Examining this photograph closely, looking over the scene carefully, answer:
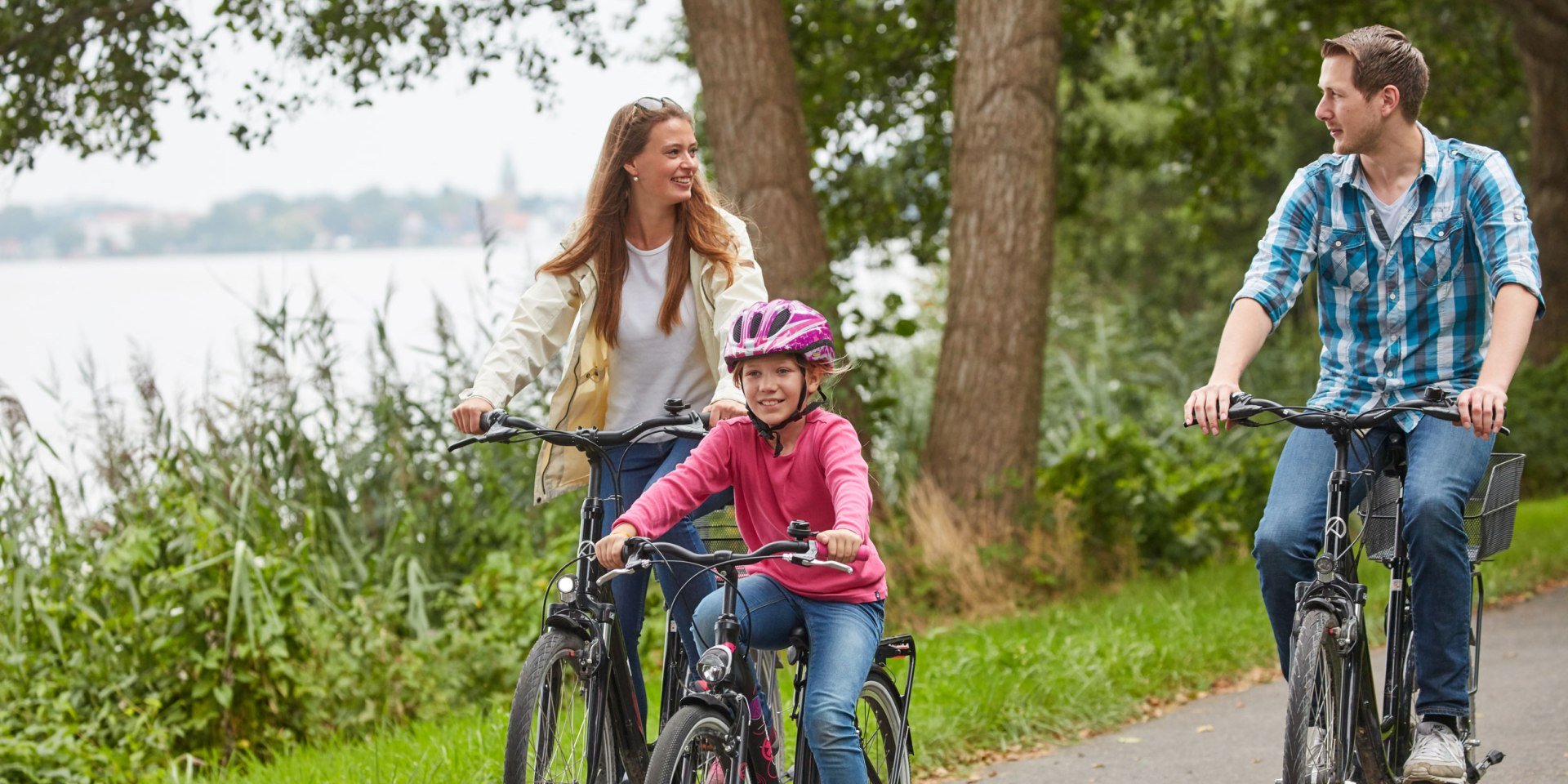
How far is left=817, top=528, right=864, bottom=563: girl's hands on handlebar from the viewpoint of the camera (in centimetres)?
306

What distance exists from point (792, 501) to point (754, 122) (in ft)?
17.9

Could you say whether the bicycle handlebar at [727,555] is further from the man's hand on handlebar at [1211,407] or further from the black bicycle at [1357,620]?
the black bicycle at [1357,620]

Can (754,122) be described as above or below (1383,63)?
above

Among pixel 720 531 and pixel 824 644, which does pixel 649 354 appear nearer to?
pixel 720 531

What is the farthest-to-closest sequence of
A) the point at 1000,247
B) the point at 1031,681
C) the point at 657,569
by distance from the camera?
the point at 1000,247, the point at 1031,681, the point at 657,569

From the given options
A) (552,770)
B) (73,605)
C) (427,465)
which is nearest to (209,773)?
(73,605)

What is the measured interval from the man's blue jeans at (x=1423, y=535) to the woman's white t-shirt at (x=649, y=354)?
1.54m

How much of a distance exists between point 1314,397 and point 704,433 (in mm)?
1618

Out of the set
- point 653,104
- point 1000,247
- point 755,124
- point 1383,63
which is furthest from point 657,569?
point 1000,247

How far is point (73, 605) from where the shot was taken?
21.3 ft

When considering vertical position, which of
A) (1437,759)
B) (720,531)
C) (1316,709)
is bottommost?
(1437,759)

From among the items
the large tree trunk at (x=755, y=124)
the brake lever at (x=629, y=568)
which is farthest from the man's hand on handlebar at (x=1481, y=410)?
the large tree trunk at (x=755, y=124)

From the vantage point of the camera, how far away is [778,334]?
11.1 ft

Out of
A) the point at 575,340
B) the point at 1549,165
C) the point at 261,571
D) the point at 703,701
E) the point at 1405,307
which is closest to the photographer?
the point at 703,701
